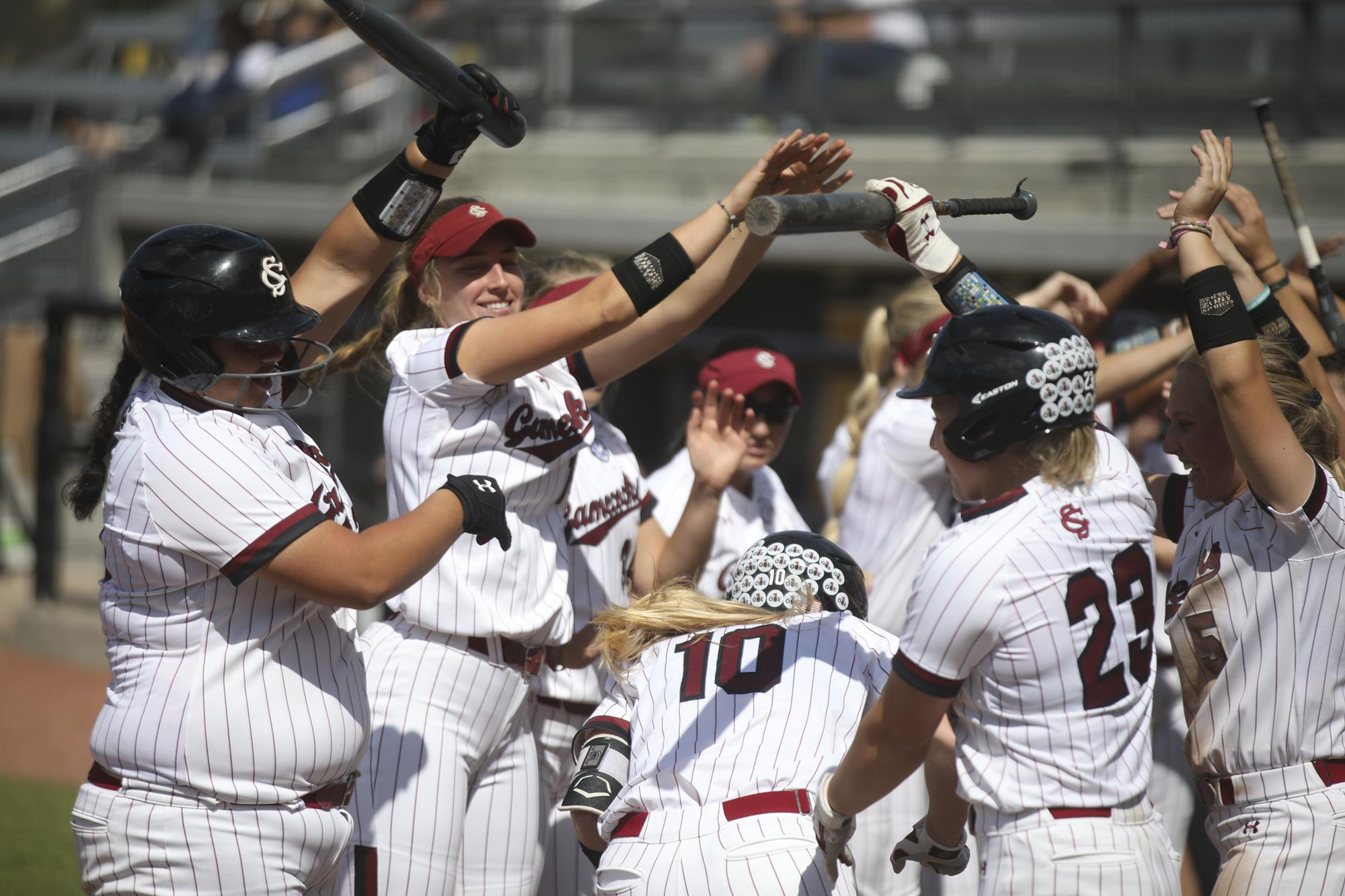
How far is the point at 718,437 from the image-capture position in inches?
137

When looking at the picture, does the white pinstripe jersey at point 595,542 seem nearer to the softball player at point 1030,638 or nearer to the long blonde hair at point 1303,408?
the softball player at point 1030,638

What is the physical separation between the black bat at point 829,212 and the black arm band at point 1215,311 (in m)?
0.47

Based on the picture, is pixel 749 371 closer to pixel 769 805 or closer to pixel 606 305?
pixel 606 305

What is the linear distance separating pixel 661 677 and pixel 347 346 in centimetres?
127

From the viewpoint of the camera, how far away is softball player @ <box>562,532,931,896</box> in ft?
7.94

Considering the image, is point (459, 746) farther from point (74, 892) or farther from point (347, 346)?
point (74, 892)

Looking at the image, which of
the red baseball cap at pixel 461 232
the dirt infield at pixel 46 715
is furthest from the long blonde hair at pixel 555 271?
the dirt infield at pixel 46 715

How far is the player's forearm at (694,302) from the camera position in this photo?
325 cm

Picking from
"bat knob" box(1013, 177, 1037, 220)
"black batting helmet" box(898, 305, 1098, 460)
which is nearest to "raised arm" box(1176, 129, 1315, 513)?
"black batting helmet" box(898, 305, 1098, 460)

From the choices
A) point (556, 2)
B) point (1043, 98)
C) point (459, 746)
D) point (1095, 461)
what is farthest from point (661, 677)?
point (556, 2)

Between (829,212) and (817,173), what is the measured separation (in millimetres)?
796

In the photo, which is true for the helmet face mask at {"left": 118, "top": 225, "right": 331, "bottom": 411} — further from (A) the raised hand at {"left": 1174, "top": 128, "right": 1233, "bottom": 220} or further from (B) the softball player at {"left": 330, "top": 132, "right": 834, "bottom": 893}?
(A) the raised hand at {"left": 1174, "top": 128, "right": 1233, "bottom": 220}

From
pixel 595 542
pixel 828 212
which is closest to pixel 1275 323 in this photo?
pixel 828 212

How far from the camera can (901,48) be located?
8922 mm
